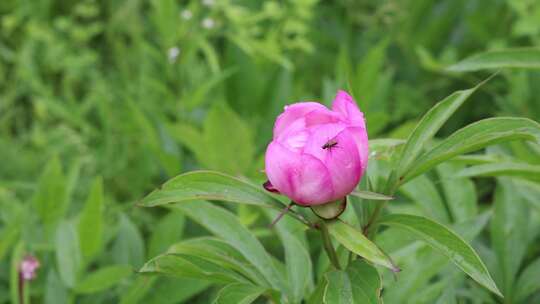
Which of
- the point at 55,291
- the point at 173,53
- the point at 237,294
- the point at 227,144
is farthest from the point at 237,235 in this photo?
the point at 173,53

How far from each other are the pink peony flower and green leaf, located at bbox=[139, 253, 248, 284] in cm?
15

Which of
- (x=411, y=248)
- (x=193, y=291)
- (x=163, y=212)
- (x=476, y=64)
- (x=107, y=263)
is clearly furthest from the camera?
(x=163, y=212)

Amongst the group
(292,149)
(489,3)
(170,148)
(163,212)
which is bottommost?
(163,212)

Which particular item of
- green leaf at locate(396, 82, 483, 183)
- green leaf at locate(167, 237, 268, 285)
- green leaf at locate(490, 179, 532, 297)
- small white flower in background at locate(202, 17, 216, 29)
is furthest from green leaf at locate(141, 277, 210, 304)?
small white flower in background at locate(202, 17, 216, 29)

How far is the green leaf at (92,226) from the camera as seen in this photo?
1463 millimetres

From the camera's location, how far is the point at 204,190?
819mm

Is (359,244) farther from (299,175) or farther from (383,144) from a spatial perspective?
(383,144)

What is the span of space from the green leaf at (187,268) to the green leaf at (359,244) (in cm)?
16

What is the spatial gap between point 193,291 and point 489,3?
150 centimetres

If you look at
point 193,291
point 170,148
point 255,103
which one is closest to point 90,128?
point 170,148

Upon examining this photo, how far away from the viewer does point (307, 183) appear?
0.78 meters

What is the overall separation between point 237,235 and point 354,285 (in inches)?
11.1

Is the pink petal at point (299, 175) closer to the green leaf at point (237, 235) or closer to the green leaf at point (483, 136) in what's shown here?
the green leaf at point (483, 136)

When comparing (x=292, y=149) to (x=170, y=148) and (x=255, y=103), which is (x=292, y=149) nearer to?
(x=170, y=148)
